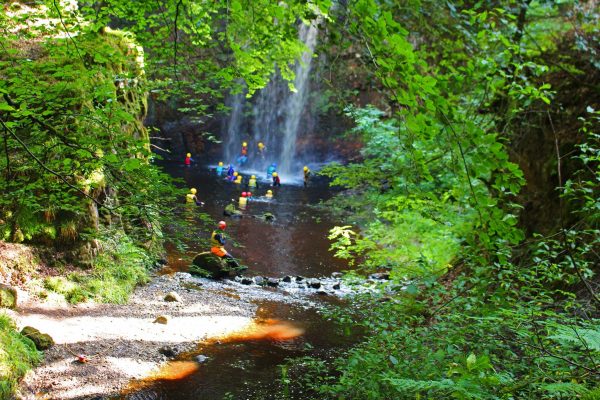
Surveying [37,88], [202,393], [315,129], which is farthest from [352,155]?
[37,88]

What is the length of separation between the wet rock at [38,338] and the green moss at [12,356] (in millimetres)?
137

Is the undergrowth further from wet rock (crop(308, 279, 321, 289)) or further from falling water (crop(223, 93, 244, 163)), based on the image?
falling water (crop(223, 93, 244, 163))

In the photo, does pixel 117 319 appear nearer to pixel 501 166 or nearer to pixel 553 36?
pixel 501 166

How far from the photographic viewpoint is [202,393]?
244 inches

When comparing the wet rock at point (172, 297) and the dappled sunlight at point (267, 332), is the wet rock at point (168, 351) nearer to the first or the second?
the dappled sunlight at point (267, 332)

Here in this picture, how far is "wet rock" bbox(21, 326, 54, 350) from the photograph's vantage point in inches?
246

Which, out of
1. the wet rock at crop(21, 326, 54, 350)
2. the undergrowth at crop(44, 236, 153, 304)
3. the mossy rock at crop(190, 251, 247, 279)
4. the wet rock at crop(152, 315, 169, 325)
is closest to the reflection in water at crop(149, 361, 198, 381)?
the wet rock at crop(152, 315, 169, 325)

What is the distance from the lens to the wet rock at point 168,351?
23.4 feet

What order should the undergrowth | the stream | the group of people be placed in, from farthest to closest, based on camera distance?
the group of people, the undergrowth, the stream

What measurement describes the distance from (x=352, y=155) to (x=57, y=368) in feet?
77.4

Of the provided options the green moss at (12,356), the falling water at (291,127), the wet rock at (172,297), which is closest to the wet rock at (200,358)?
the green moss at (12,356)

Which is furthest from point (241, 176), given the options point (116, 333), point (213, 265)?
point (116, 333)

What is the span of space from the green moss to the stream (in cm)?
128

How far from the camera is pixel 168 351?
23.5 ft
